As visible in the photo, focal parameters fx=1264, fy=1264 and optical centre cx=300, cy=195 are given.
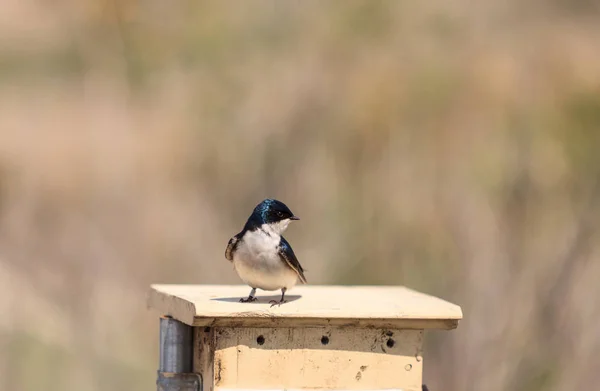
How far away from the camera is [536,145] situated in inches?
415

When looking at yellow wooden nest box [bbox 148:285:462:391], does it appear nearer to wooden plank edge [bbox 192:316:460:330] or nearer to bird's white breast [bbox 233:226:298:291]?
wooden plank edge [bbox 192:316:460:330]

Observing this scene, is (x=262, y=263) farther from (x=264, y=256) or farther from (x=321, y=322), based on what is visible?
(x=321, y=322)

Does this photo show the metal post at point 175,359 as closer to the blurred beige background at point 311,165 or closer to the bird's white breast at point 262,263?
the bird's white breast at point 262,263

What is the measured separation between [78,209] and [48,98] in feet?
4.78

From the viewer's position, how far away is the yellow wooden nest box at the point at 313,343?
379 centimetres

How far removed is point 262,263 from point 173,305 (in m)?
0.33

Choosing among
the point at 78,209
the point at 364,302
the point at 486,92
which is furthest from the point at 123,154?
the point at 364,302

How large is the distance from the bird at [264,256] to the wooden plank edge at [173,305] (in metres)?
0.22

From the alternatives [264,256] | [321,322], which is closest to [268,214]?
[264,256]

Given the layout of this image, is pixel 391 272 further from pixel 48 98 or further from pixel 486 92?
pixel 48 98

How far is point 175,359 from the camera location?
4.19 m

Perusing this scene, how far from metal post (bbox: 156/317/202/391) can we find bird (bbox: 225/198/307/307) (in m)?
0.24

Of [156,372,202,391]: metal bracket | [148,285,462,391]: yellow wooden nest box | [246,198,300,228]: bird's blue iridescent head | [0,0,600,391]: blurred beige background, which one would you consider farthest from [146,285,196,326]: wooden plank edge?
[0,0,600,391]: blurred beige background

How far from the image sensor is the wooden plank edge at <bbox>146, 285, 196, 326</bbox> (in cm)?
387
